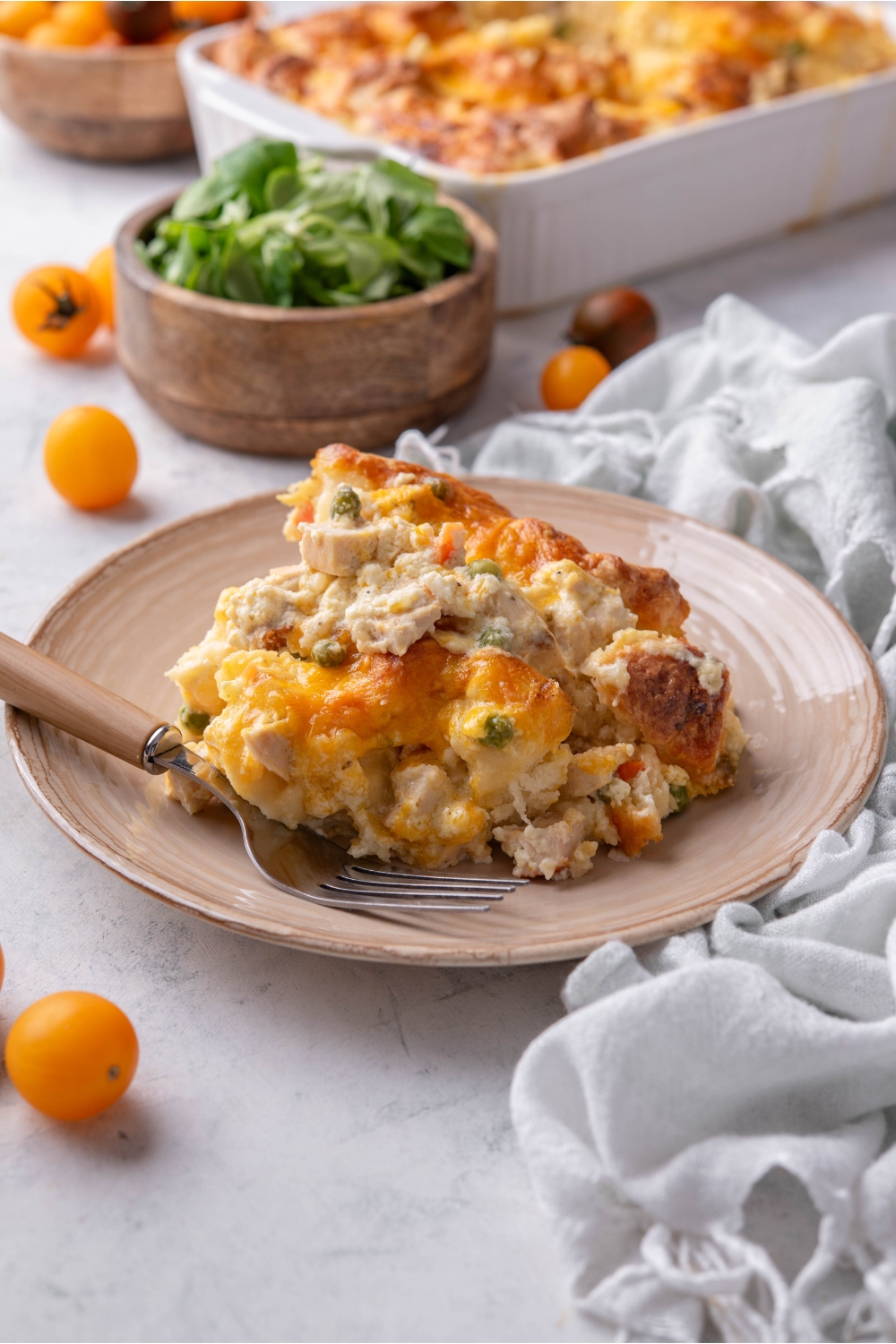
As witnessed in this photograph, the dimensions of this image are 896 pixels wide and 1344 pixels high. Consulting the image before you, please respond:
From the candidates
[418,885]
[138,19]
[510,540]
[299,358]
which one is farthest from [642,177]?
[418,885]

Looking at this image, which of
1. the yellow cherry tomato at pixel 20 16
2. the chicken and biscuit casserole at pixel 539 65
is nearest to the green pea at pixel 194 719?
the chicken and biscuit casserole at pixel 539 65

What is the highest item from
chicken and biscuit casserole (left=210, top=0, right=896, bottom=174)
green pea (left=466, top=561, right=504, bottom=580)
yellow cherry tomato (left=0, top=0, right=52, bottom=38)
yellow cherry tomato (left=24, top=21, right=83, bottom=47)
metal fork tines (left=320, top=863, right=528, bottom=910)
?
yellow cherry tomato (left=0, top=0, right=52, bottom=38)

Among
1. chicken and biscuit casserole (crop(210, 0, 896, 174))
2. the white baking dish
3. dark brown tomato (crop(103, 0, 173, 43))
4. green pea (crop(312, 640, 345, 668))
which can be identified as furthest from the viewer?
dark brown tomato (crop(103, 0, 173, 43))

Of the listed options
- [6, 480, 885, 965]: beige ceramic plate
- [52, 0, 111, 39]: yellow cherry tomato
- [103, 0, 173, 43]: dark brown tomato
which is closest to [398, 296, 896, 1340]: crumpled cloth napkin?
[6, 480, 885, 965]: beige ceramic plate

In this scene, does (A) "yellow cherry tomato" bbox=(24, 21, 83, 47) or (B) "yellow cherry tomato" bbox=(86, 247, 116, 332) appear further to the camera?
(A) "yellow cherry tomato" bbox=(24, 21, 83, 47)

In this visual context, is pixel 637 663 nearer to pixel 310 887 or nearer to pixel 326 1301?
pixel 310 887

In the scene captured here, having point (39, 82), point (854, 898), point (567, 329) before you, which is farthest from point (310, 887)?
point (39, 82)

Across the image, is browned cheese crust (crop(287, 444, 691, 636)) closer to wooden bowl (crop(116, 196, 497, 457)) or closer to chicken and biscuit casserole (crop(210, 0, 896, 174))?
wooden bowl (crop(116, 196, 497, 457))
